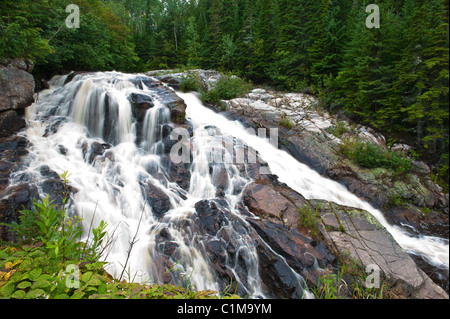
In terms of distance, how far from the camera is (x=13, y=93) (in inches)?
279

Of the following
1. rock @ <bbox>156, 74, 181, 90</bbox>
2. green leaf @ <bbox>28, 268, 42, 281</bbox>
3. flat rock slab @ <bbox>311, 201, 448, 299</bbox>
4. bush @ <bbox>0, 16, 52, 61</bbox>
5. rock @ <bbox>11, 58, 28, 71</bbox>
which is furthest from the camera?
rock @ <bbox>156, 74, 181, 90</bbox>

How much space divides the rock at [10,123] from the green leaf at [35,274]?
761 cm

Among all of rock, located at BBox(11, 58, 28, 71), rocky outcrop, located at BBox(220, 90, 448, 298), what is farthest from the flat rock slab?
rock, located at BBox(11, 58, 28, 71)

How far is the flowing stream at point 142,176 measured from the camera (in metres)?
4.80

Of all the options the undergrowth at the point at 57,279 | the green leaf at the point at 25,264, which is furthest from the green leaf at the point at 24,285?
the green leaf at the point at 25,264

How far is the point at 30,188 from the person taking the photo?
17.4 ft

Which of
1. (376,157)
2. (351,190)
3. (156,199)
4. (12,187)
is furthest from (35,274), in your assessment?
(376,157)

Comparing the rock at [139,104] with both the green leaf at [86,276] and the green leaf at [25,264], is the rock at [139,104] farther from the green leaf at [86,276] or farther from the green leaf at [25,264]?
the green leaf at [86,276]

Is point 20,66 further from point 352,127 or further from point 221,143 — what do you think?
point 352,127

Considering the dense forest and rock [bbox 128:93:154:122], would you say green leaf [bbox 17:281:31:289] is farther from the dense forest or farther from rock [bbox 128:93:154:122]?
the dense forest

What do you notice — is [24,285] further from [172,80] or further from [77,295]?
[172,80]

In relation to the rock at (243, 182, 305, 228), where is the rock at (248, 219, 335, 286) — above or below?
below

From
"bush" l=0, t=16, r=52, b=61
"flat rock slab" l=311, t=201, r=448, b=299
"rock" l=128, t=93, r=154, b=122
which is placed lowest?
"flat rock slab" l=311, t=201, r=448, b=299

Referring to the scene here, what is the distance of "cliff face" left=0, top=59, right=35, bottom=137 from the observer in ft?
22.5
